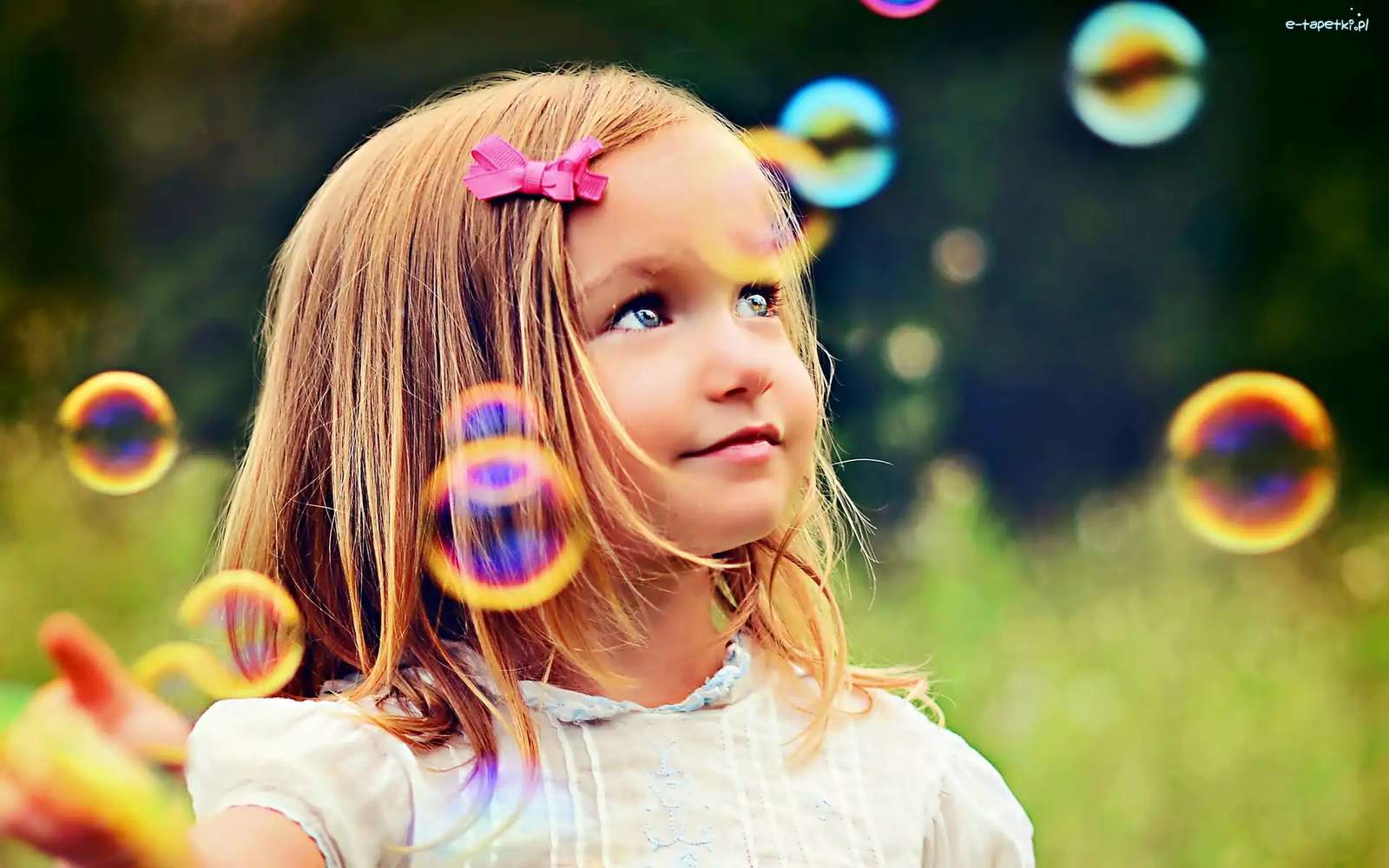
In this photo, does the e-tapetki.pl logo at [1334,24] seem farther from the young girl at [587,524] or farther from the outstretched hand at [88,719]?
the outstretched hand at [88,719]

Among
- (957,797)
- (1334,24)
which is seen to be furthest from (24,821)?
(1334,24)

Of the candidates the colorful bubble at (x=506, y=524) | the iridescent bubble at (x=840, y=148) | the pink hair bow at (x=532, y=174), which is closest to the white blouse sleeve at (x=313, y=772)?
the colorful bubble at (x=506, y=524)

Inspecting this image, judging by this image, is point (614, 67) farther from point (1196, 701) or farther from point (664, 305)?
point (1196, 701)

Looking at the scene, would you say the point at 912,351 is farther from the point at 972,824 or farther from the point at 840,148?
the point at 972,824

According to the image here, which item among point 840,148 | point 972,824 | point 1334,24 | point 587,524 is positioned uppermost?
point 1334,24

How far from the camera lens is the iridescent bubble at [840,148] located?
1.79 metres

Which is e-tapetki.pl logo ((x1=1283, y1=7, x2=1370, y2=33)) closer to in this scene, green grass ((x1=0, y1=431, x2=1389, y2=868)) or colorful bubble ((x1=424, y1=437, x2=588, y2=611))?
green grass ((x1=0, y1=431, x2=1389, y2=868))

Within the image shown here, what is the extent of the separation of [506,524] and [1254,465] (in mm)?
1391

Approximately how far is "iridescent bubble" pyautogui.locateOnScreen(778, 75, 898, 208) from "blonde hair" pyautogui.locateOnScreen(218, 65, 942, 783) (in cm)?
63

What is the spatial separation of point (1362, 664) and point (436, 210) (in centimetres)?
235

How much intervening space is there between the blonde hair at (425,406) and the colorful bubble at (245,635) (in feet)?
0.05

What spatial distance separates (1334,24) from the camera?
3.47m

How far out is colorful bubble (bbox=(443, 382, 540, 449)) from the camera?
41.2 inches

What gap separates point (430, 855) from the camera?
3.10 ft
